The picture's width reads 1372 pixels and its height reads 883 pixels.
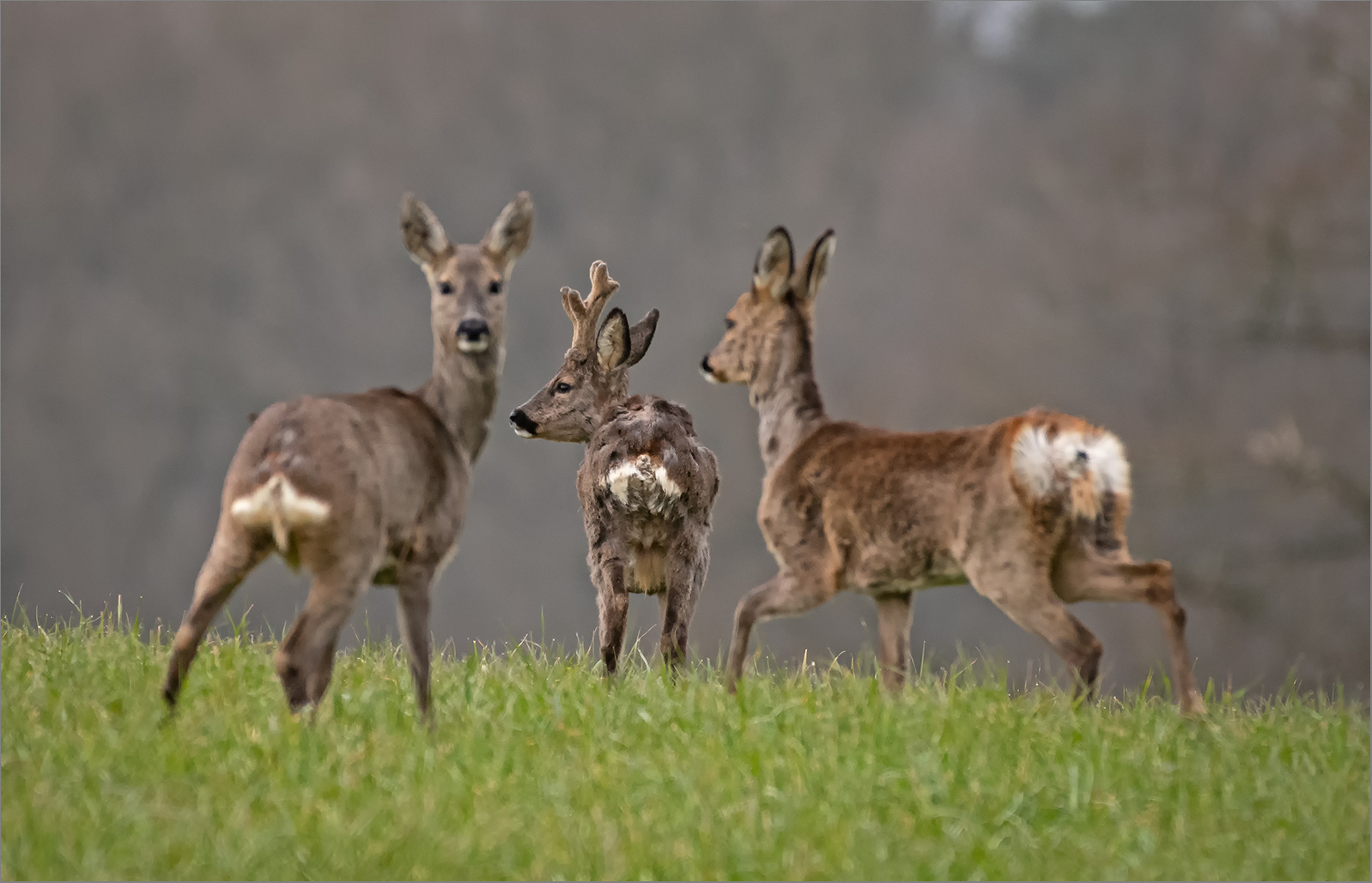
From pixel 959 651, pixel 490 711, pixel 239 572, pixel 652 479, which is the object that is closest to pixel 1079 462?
pixel 959 651

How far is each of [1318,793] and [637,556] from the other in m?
3.09

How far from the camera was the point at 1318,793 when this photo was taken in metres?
4.88

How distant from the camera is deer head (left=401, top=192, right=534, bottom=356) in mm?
5699

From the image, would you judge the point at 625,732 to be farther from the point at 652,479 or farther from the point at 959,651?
the point at 959,651

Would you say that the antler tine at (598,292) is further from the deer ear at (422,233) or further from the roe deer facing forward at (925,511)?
the deer ear at (422,233)

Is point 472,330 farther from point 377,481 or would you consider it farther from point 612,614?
point 612,614

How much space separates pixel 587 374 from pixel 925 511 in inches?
79.4

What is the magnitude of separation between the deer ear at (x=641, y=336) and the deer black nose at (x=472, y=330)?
5.58ft

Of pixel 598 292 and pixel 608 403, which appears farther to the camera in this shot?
Result: pixel 598 292

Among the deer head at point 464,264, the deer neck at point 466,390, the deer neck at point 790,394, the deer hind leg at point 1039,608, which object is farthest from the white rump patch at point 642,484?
the deer hind leg at point 1039,608

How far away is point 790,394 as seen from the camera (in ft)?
22.0

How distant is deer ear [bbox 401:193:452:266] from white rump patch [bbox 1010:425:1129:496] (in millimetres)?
2490

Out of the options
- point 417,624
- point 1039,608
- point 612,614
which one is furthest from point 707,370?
point 417,624

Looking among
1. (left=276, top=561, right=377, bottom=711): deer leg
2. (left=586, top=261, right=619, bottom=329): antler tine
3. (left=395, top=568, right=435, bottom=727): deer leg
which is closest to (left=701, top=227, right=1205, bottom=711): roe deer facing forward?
(left=586, top=261, right=619, bottom=329): antler tine
